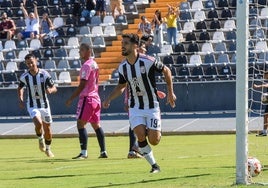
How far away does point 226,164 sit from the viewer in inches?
685

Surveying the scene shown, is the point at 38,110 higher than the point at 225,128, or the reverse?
the point at 38,110

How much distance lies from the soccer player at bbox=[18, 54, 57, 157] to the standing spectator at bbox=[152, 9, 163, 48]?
1463 centimetres

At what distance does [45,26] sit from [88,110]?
20.3 meters

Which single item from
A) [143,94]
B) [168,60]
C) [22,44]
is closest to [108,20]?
[22,44]

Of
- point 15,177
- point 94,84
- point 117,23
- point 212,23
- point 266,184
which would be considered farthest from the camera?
point 117,23

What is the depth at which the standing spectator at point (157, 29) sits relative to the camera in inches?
1421

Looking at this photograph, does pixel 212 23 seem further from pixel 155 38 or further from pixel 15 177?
pixel 15 177

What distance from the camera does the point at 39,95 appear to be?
21.8 m

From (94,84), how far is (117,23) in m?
18.7

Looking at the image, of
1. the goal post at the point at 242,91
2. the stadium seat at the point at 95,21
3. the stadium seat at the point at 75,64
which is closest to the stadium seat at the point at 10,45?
the stadium seat at the point at 95,21

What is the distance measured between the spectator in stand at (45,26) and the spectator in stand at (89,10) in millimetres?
1407

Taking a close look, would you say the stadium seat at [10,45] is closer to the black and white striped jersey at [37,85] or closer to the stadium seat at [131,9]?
the stadium seat at [131,9]

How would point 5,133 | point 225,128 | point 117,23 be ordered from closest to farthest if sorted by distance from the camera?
point 225,128, point 5,133, point 117,23

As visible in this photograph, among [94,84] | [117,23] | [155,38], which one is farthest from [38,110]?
[117,23]
